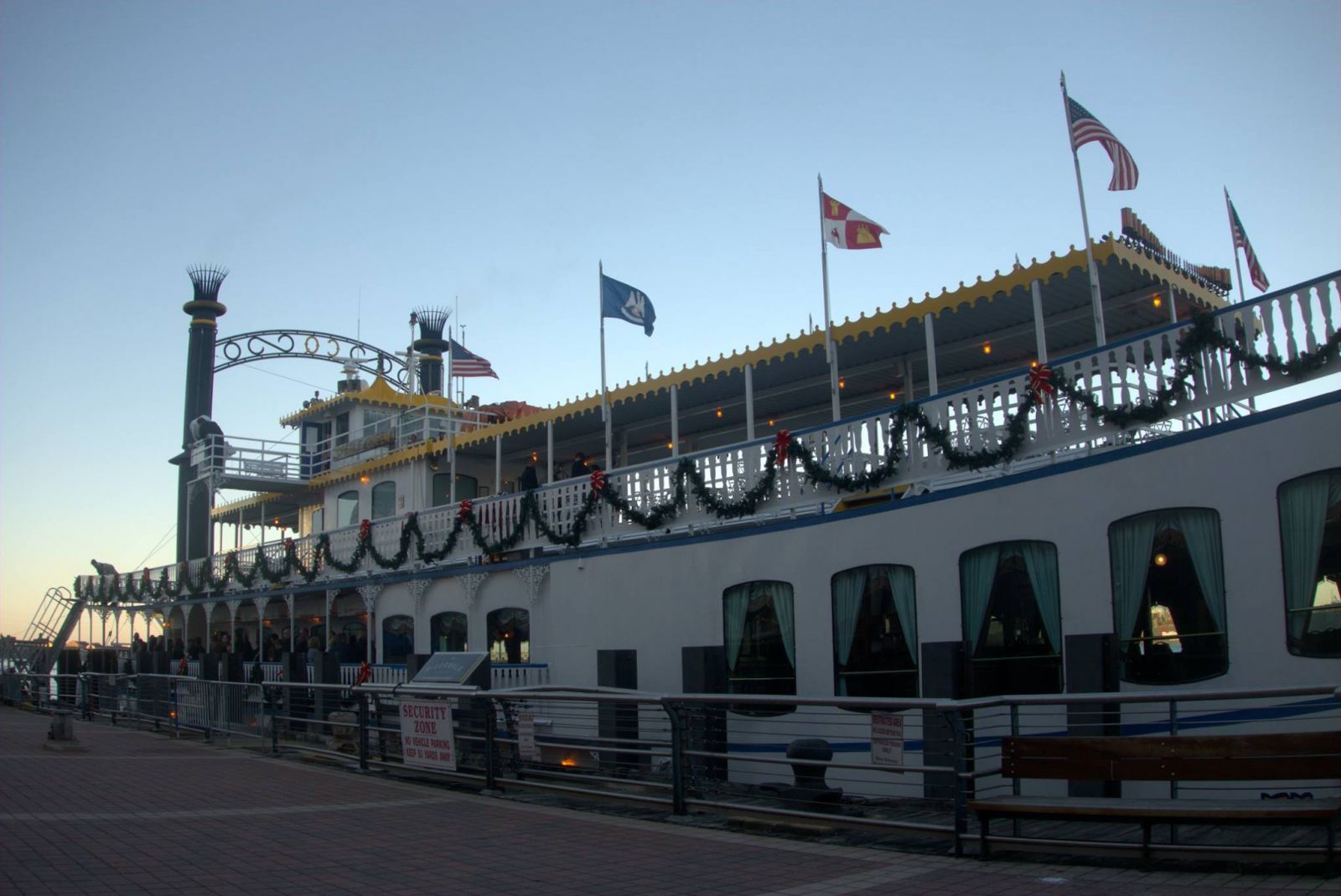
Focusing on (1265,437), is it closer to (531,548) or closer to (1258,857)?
(1258,857)

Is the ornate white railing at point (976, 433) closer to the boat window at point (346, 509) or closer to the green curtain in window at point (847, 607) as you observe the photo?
the green curtain in window at point (847, 607)

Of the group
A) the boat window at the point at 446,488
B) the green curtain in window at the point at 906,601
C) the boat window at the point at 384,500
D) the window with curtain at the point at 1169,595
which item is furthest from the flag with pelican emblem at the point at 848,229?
the boat window at the point at 384,500

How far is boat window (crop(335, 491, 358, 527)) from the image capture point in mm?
27281

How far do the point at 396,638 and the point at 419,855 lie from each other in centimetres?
1492

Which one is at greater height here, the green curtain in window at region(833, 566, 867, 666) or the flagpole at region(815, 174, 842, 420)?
the flagpole at region(815, 174, 842, 420)

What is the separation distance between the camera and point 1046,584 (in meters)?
10.9

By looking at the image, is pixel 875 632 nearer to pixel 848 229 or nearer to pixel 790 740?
pixel 790 740

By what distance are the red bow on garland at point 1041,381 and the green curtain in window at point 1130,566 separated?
1619 mm

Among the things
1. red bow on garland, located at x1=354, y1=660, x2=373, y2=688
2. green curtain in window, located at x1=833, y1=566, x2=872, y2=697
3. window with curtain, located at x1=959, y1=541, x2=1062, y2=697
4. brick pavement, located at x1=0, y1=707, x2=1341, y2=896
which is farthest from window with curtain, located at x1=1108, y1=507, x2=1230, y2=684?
red bow on garland, located at x1=354, y1=660, x2=373, y2=688

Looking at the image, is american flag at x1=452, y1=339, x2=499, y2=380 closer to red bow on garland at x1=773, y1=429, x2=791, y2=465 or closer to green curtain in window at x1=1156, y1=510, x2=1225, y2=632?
red bow on garland at x1=773, y1=429, x2=791, y2=465

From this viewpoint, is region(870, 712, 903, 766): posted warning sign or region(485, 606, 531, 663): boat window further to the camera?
region(485, 606, 531, 663): boat window

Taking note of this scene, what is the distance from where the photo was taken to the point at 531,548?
18391 mm

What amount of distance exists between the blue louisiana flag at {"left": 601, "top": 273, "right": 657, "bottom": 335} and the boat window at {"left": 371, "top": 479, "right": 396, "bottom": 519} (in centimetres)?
939

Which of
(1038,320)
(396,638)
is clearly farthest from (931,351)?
(396,638)
